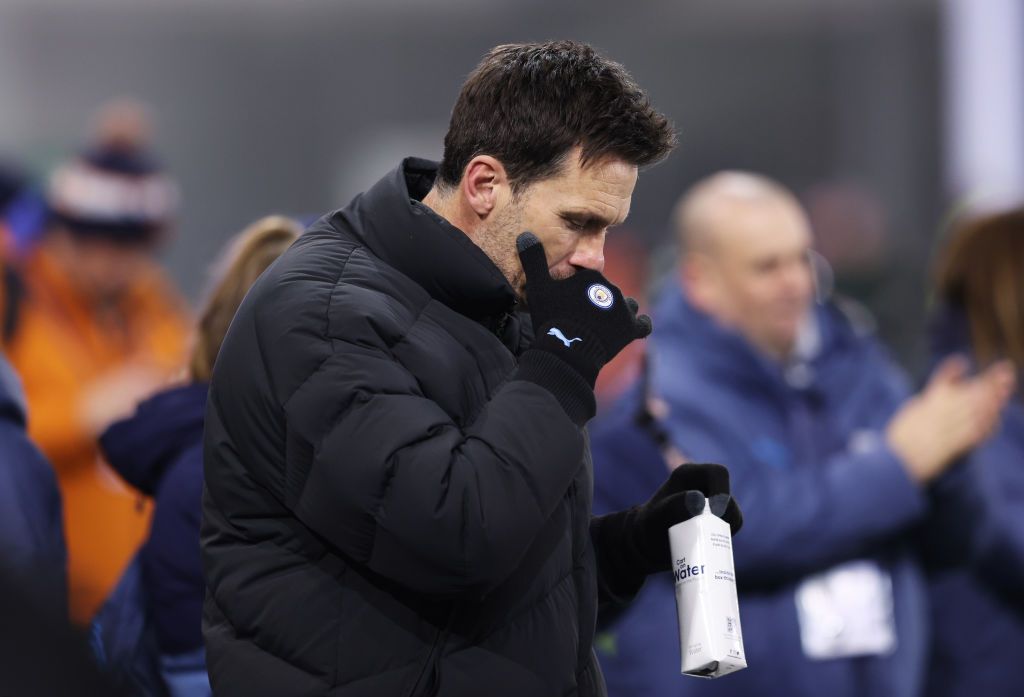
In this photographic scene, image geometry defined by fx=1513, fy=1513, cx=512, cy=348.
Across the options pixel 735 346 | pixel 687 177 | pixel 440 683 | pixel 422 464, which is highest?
pixel 687 177

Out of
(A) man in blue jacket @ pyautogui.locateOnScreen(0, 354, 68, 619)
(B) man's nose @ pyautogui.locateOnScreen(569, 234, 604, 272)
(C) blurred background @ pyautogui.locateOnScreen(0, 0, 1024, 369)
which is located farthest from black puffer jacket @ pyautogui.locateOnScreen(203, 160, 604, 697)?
(C) blurred background @ pyautogui.locateOnScreen(0, 0, 1024, 369)

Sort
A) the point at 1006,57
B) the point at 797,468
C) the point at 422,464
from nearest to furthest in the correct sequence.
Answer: the point at 422,464, the point at 797,468, the point at 1006,57

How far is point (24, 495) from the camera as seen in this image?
9.67ft

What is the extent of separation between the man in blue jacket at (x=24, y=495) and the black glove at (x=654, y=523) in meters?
1.00

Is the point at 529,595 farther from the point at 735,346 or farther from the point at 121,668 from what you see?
the point at 735,346

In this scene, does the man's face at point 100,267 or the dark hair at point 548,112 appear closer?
the dark hair at point 548,112

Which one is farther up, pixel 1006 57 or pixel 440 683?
pixel 1006 57

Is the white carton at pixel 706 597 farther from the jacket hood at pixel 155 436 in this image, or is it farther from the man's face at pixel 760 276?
the man's face at pixel 760 276

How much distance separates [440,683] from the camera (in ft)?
6.95

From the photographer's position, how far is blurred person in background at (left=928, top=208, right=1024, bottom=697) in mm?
4000

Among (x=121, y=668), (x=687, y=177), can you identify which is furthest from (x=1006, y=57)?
(x=121, y=668)

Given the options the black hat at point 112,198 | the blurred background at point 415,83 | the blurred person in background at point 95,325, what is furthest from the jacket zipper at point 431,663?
the blurred background at point 415,83

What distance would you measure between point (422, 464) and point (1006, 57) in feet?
35.3

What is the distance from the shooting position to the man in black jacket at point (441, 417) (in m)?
2.02
